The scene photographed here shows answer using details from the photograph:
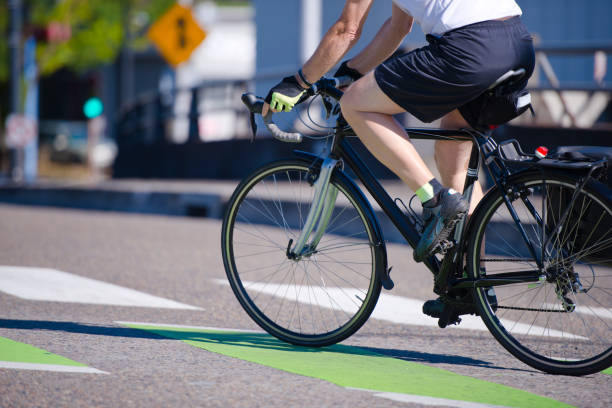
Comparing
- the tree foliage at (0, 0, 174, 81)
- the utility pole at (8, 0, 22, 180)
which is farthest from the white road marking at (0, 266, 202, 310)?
the tree foliage at (0, 0, 174, 81)

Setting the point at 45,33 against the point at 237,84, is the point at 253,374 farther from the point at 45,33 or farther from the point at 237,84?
the point at 45,33

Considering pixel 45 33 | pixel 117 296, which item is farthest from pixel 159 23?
pixel 117 296

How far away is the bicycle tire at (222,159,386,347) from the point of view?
13.6 ft

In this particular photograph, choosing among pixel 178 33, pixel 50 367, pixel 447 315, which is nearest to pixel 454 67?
pixel 447 315

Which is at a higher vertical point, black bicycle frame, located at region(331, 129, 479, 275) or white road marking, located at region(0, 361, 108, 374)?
black bicycle frame, located at region(331, 129, 479, 275)

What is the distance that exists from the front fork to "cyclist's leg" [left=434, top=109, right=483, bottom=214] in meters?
0.45

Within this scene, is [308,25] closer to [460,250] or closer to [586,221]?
[460,250]

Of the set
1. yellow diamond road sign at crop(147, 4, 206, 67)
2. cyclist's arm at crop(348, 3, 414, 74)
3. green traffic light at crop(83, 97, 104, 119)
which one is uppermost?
yellow diamond road sign at crop(147, 4, 206, 67)

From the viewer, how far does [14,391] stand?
3430 mm

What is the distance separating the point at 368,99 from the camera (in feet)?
12.8

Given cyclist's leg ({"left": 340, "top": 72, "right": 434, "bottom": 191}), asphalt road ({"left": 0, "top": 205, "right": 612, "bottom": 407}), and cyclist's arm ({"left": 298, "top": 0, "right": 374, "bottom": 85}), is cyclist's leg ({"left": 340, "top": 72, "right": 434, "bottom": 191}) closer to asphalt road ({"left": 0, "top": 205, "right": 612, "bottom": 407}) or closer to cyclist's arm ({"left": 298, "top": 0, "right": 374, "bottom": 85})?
cyclist's arm ({"left": 298, "top": 0, "right": 374, "bottom": 85})

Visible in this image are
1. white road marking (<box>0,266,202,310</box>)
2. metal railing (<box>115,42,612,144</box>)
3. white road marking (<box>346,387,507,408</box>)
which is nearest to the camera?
white road marking (<box>346,387,507,408</box>)

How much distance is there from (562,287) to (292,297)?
145 centimetres

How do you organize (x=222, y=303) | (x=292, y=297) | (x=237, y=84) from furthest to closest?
(x=237, y=84), (x=222, y=303), (x=292, y=297)
